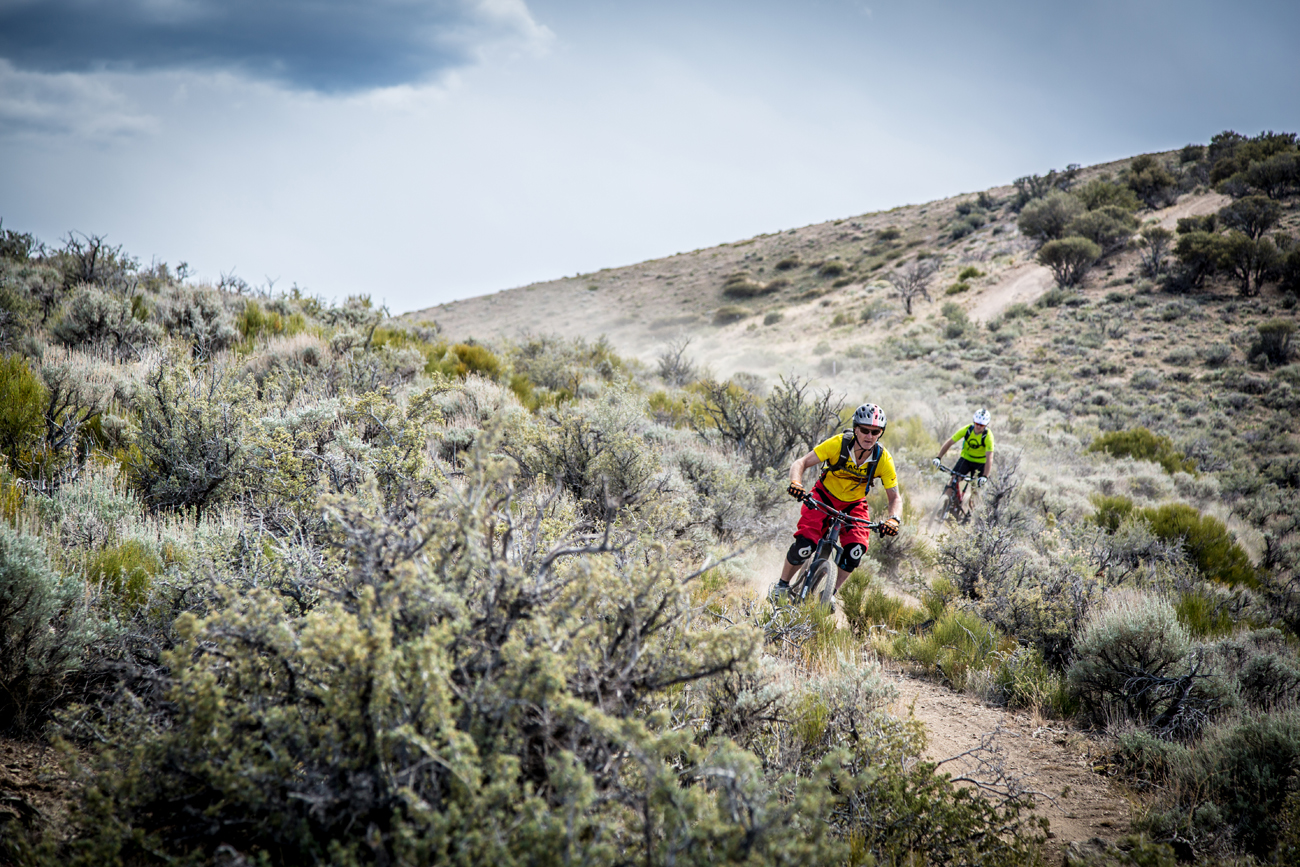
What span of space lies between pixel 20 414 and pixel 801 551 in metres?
7.10

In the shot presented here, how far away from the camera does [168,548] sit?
362cm

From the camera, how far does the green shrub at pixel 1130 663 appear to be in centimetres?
439

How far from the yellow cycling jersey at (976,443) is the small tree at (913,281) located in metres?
24.1

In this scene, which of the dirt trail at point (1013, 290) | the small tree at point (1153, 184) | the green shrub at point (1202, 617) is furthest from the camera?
the small tree at point (1153, 184)

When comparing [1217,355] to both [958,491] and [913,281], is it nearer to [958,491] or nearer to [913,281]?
[913,281]

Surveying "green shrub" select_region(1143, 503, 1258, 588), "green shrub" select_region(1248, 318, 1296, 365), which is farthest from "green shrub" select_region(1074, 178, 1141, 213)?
"green shrub" select_region(1143, 503, 1258, 588)

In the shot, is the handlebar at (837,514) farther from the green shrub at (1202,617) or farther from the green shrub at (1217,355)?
the green shrub at (1217,355)

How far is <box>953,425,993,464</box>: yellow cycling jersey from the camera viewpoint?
9.52 m

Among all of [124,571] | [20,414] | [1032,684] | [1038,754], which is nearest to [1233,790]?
[1038,754]

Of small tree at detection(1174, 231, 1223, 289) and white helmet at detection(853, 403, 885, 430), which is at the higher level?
small tree at detection(1174, 231, 1223, 289)

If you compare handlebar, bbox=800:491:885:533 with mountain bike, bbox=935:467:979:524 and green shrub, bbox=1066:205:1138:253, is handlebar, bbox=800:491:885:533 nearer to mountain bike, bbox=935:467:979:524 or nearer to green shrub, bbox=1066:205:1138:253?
mountain bike, bbox=935:467:979:524

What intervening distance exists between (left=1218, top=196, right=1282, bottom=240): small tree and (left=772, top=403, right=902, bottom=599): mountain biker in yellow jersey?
32.7m

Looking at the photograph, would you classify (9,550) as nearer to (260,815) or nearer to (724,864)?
(260,815)

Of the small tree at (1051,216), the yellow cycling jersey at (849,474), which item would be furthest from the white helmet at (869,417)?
the small tree at (1051,216)
